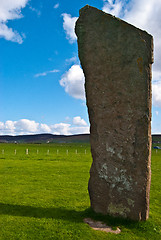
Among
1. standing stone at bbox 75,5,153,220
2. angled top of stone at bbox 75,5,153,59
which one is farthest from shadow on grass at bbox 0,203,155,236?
angled top of stone at bbox 75,5,153,59

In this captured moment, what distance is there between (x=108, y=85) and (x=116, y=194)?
11.4 ft

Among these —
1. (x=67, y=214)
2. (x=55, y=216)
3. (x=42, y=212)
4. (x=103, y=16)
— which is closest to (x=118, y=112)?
(x=103, y=16)

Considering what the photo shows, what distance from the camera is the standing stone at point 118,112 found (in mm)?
6434

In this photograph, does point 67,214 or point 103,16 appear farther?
point 67,214

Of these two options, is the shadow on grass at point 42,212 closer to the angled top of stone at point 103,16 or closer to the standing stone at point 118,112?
the standing stone at point 118,112

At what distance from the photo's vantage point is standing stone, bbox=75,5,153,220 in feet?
21.1

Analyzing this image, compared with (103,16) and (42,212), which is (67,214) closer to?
(42,212)

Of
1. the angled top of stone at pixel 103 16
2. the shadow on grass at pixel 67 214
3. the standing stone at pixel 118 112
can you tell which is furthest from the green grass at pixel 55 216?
the angled top of stone at pixel 103 16

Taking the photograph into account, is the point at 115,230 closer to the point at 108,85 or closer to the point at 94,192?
the point at 94,192

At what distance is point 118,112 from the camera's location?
21.8 ft

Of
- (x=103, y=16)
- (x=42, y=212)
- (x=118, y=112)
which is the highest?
(x=103, y=16)

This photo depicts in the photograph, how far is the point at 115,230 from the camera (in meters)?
6.20

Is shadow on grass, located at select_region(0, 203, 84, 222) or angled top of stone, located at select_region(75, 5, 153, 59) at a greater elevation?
angled top of stone, located at select_region(75, 5, 153, 59)

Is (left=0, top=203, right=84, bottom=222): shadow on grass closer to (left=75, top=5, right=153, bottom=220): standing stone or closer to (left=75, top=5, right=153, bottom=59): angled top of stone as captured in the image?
(left=75, top=5, right=153, bottom=220): standing stone
